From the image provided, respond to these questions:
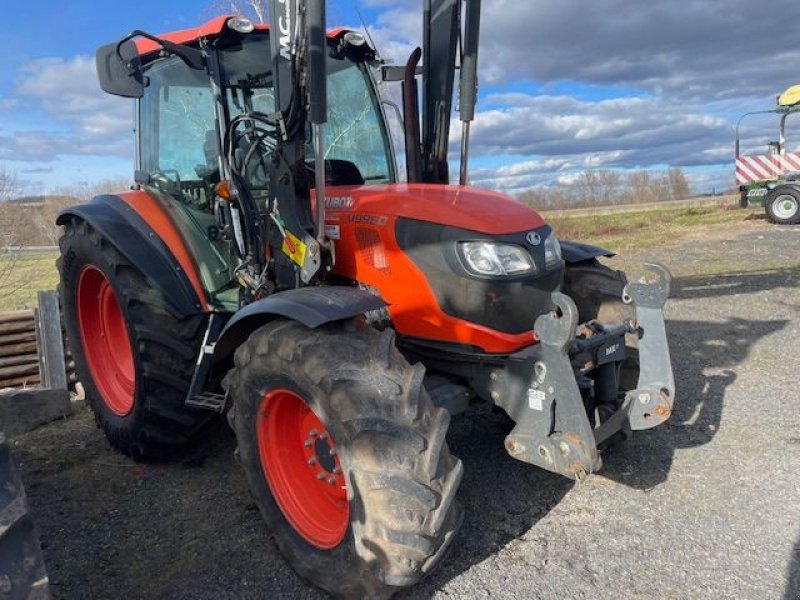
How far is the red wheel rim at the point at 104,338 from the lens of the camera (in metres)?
4.48

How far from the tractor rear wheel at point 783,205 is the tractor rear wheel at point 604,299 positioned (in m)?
14.4

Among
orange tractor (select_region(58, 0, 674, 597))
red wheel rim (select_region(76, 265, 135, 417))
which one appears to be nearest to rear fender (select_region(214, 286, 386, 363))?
orange tractor (select_region(58, 0, 674, 597))

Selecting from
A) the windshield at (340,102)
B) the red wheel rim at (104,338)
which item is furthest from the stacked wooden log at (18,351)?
the windshield at (340,102)

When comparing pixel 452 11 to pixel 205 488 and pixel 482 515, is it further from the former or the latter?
pixel 205 488

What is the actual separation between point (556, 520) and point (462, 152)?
6.68ft

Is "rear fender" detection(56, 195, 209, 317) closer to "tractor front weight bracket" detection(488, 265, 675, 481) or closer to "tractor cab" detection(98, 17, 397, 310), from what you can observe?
"tractor cab" detection(98, 17, 397, 310)

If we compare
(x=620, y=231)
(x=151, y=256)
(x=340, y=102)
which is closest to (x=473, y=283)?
(x=340, y=102)

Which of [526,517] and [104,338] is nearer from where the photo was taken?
[526,517]

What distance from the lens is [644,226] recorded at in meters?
17.6

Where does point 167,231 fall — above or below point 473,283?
above

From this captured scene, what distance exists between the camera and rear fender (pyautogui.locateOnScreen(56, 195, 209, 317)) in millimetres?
3650

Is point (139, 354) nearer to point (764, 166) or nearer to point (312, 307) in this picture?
point (312, 307)

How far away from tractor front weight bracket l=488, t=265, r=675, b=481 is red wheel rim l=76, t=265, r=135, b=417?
2.78 m

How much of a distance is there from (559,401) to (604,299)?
1.29 metres
